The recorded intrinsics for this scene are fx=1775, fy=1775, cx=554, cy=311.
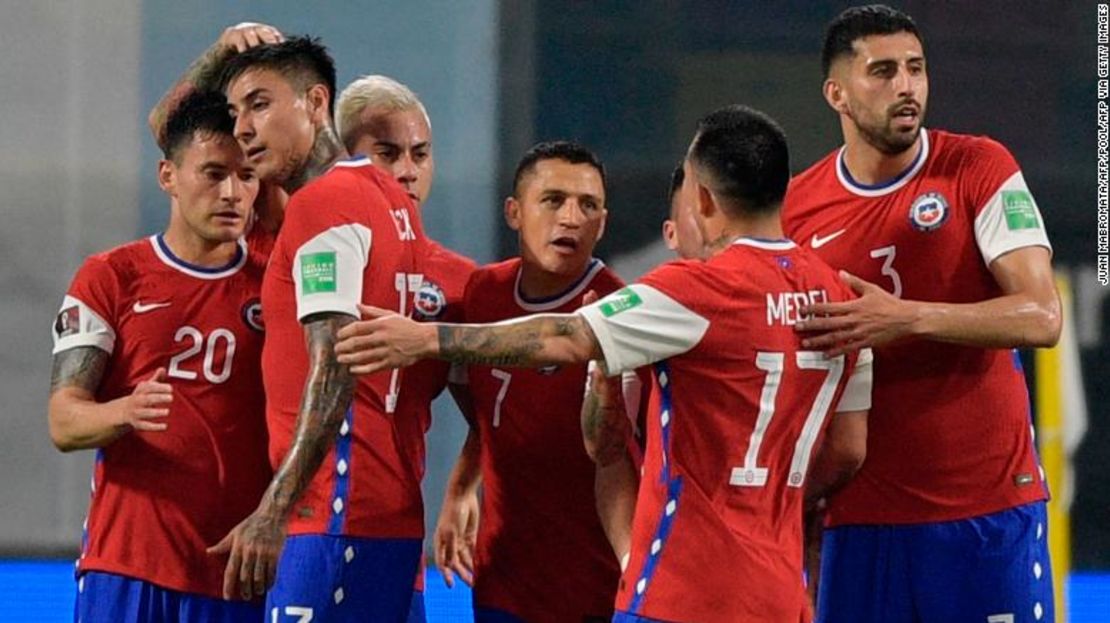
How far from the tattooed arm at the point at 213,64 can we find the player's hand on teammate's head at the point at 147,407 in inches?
33.2

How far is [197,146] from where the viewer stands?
15.1 ft

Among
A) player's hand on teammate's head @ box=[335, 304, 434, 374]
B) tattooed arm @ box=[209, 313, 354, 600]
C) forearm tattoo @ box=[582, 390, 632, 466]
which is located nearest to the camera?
player's hand on teammate's head @ box=[335, 304, 434, 374]

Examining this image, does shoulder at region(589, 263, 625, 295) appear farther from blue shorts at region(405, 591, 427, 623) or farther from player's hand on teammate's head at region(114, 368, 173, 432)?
player's hand on teammate's head at region(114, 368, 173, 432)

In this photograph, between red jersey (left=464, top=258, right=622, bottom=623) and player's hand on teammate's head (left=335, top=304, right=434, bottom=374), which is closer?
player's hand on teammate's head (left=335, top=304, right=434, bottom=374)

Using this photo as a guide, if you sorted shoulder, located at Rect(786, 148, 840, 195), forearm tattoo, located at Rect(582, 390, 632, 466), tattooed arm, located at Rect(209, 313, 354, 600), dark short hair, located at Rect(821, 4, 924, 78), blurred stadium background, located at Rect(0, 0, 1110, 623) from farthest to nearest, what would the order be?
1. blurred stadium background, located at Rect(0, 0, 1110, 623)
2. shoulder, located at Rect(786, 148, 840, 195)
3. dark short hair, located at Rect(821, 4, 924, 78)
4. forearm tattoo, located at Rect(582, 390, 632, 466)
5. tattooed arm, located at Rect(209, 313, 354, 600)

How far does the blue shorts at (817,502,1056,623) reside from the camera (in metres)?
4.52

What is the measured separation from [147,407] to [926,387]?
1.95m

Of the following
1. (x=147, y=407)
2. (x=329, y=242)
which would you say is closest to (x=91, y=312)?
(x=147, y=407)

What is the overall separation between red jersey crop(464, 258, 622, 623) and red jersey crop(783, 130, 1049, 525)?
709 millimetres

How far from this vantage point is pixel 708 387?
3623 mm

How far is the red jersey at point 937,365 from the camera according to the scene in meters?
4.50

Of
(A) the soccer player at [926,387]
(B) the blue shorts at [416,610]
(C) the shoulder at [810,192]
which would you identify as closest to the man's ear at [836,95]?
(A) the soccer player at [926,387]

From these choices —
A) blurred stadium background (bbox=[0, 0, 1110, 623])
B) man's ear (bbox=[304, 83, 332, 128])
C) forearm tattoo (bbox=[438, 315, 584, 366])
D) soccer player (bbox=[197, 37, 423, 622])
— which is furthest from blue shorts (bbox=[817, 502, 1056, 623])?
blurred stadium background (bbox=[0, 0, 1110, 623])

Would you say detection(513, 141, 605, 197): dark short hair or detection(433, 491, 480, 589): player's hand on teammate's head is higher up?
detection(513, 141, 605, 197): dark short hair
